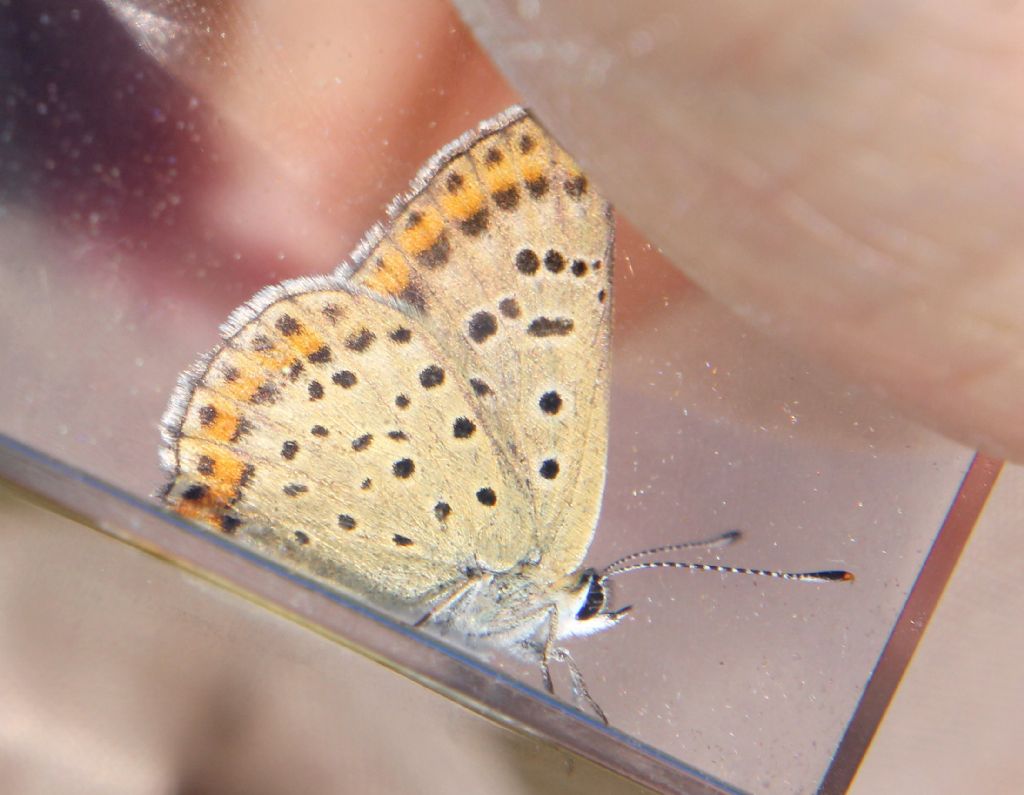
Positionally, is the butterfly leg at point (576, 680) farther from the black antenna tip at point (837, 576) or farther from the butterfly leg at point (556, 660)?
the black antenna tip at point (837, 576)

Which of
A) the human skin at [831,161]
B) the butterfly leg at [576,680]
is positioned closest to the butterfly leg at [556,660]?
the butterfly leg at [576,680]

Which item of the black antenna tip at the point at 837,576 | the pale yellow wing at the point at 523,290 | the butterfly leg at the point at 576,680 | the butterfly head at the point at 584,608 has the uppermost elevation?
the pale yellow wing at the point at 523,290

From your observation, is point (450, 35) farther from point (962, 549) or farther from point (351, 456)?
point (962, 549)

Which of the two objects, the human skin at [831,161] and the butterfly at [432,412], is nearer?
the human skin at [831,161]

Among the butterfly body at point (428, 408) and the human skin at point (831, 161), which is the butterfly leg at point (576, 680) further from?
the human skin at point (831, 161)

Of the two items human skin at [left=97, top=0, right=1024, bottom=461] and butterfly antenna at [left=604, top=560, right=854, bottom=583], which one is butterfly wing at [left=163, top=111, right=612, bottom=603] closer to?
butterfly antenna at [left=604, top=560, right=854, bottom=583]

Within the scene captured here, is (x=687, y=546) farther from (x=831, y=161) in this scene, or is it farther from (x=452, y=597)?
(x=831, y=161)

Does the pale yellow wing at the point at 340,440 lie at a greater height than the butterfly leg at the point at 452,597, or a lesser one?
greater

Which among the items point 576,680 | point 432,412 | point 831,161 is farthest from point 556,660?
point 831,161
